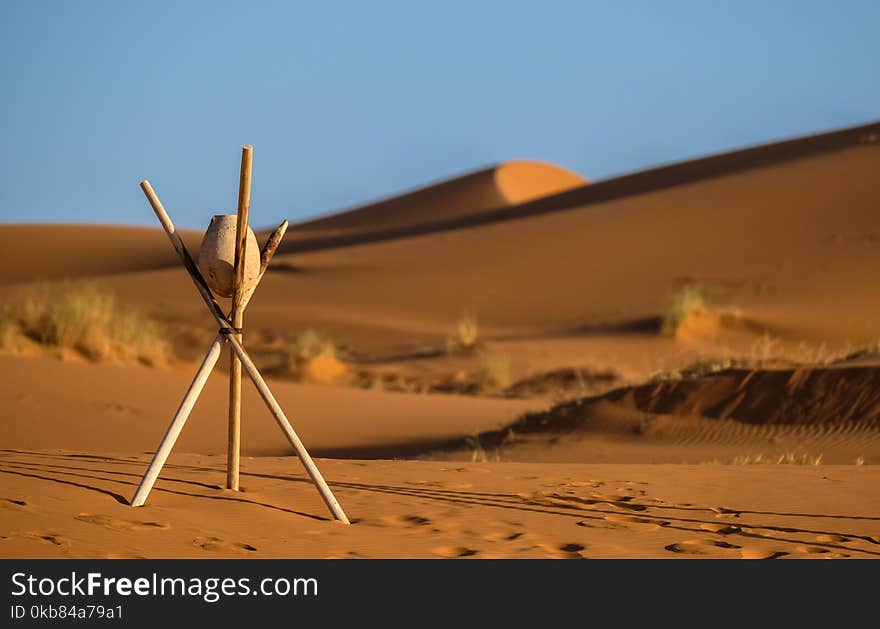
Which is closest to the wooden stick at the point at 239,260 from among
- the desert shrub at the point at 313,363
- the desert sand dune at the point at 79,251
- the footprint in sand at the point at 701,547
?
the footprint in sand at the point at 701,547

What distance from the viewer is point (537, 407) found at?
58.7ft

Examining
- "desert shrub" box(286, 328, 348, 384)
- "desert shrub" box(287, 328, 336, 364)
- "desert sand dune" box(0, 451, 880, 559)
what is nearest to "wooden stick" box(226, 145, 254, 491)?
"desert sand dune" box(0, 451, 880, 559)

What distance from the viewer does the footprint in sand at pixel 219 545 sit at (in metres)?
5.78

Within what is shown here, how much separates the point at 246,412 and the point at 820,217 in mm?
24696

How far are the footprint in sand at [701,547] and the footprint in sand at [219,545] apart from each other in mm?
2017

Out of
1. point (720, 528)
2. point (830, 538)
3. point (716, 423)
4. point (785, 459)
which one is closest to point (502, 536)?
point (720, 528)

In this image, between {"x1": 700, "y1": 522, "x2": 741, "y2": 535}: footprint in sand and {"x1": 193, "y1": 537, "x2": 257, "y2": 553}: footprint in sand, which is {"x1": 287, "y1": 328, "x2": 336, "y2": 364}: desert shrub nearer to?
{"x1": 700, "y1": 522, "x2": 741, "y2": 535}: footprint in sand

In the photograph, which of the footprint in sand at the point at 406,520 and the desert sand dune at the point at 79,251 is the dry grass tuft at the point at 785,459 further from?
the desert sand dune at the point at 79,251

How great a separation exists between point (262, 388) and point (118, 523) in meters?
1.16

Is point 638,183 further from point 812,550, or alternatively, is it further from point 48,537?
point 48,537

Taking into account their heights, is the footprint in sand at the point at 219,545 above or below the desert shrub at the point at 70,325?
below

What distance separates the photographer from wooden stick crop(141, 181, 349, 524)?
22.1ft

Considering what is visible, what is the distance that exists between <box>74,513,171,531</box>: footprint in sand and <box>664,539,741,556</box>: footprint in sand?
2.43 meters
